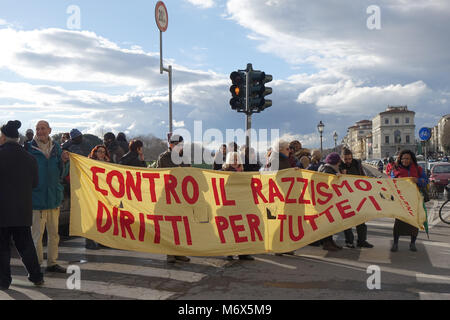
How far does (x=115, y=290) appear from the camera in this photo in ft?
18.3

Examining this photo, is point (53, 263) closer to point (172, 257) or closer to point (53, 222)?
point (53, 222)

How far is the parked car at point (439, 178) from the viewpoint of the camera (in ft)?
61.9

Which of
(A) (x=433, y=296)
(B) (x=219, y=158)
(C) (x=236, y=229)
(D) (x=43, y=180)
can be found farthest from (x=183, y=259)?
(B) (x=219, y=158)

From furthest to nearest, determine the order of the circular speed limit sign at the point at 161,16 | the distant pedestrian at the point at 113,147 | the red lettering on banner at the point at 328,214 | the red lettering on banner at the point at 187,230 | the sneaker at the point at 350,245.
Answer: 1. the circular speed limit sign at the point at 161,16
2. the distant pedestrian at the point at 113,147
3. the sneaker at the point at 350,245
4. the red lettering on banner at the point at 328,214
5. the red lettering on banner at the point at 187,230

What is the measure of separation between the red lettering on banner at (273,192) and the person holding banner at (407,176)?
2.42 m

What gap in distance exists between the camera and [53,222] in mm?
6500

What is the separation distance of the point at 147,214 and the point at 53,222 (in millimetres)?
1342

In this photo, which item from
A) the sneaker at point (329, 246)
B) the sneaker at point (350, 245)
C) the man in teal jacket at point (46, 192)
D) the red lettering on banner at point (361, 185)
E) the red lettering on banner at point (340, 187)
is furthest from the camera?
the sneaker at point (350, 245)

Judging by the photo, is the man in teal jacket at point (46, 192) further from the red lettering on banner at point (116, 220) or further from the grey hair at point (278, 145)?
the grey hair at point (278, 145)

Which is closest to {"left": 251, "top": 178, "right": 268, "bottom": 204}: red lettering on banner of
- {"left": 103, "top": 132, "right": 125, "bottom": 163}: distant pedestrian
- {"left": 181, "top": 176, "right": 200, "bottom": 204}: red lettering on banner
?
{"left": 181, "top": 176, "right": 200, "bottom": 204}: red lettering on banner

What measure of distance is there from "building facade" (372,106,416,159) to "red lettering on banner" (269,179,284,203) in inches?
6122

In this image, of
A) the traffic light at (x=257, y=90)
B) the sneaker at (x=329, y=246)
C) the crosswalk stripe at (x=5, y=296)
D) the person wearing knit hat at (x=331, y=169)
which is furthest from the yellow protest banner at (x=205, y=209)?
the traffic light at (x=257, y=90)

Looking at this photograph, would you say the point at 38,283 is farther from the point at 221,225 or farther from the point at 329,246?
the point at 329,246
